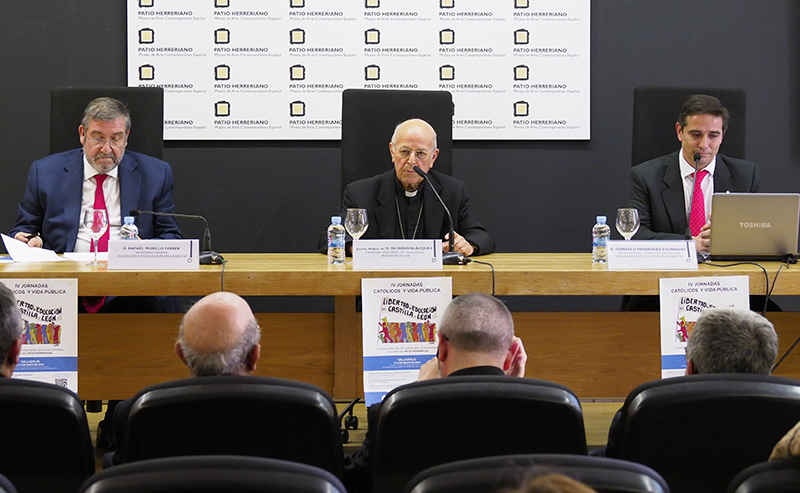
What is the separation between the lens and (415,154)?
3.19 m

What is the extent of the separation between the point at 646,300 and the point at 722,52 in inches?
78.9

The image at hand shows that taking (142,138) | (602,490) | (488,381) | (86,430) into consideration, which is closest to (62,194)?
(142,138)

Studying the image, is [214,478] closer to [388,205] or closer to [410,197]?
[388,205]

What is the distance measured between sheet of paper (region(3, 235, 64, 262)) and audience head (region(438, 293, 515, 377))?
5.08ft

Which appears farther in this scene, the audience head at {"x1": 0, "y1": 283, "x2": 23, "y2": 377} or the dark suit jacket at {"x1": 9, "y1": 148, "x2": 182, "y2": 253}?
the dark suit jacket at {"x1": 9, "y1": 148, "x2": 182, "y2": 253}

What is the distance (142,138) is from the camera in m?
3.36

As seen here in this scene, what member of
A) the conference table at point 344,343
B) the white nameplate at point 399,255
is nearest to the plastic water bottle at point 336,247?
the conference table at point 344,343

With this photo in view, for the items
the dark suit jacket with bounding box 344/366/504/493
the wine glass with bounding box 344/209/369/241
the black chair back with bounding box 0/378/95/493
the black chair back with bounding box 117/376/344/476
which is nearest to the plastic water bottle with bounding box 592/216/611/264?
the wine glass with bounding box 344/209/369/241

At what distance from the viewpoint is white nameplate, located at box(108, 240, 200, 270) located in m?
2.28

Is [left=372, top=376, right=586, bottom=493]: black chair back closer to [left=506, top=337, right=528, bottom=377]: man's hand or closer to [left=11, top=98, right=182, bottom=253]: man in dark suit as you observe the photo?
[left=506, top=337, right=528, bottom=377]: man's hand

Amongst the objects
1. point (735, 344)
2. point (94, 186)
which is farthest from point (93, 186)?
point (735, 344)

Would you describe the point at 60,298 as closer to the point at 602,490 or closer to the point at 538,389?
the point at 538,389

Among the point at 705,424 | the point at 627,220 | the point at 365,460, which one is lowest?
the point at 365,460

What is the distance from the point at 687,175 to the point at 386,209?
1.24m
